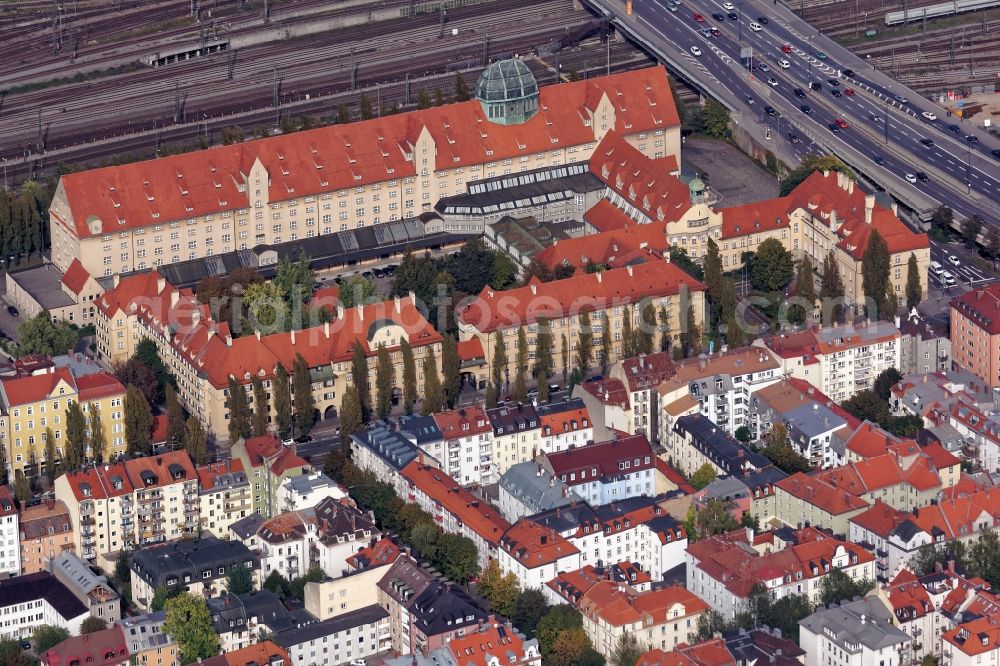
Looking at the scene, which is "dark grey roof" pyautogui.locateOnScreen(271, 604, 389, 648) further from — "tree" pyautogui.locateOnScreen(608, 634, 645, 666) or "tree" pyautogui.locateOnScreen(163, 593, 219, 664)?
"tree" pyautogui.locateOnScreen(608, 634, 645, 666)

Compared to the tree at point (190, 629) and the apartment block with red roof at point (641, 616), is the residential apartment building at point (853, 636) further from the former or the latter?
the tree at point (190, 629)

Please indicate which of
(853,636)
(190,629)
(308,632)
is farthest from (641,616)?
(190,629)

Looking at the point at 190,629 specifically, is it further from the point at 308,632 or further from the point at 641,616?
the point at 641,616

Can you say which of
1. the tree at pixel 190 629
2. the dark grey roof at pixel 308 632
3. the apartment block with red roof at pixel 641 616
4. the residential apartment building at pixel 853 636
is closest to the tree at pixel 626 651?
the apartment block with red roof at pixel 641 616

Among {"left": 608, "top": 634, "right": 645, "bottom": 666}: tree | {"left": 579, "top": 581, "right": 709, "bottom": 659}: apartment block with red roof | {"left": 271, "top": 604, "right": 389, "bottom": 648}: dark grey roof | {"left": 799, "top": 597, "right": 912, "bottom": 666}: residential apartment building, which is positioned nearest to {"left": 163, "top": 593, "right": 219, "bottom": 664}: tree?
{"left": 271, "top": 604, "right": 389, "bottom": 648}: dark grey roof

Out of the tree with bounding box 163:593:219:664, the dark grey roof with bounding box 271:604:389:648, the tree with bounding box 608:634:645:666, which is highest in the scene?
the tree with bounding box 163:593:219:664

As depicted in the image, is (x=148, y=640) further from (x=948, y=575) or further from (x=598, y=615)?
(x=948, y=575)

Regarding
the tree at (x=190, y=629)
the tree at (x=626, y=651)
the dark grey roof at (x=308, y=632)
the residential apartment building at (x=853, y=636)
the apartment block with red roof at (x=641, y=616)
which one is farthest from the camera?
the dark grey roof at (x=308, y=632)

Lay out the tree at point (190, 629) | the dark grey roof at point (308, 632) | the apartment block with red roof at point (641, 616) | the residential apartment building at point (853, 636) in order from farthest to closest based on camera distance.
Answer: the dark grey roof at point (308, 632), the tree at point (190, 629), the apartment block with red roof at point (641, 616), the residential apartment building at point (853, 636)
